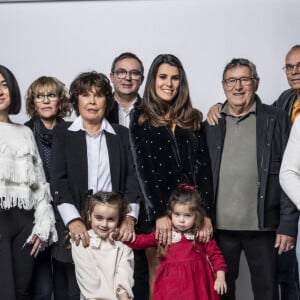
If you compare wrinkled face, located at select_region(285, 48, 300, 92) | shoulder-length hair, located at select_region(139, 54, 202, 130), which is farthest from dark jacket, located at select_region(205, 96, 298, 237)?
wrinkled face, located at select_region(285, 48, 300, 92)

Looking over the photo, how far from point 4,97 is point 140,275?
1033 millimetres

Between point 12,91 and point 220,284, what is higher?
point 12,91

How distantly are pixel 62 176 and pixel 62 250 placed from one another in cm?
33

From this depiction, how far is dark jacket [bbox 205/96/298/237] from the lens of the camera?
2982 millimetres

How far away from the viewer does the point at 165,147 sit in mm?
2977

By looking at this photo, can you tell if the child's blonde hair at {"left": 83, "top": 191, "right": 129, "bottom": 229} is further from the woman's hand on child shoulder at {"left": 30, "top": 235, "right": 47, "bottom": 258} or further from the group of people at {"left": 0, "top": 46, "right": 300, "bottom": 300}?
the woman's hand on child shoulder at {"left": 30, "top": 235, "right": 47, "bottom": 258}

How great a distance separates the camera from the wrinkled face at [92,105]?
9.77ft

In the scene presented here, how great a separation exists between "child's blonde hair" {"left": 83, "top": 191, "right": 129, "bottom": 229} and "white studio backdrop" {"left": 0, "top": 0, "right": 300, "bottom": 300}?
1.64 metres

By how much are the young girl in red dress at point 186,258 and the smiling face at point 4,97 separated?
804 millimetres

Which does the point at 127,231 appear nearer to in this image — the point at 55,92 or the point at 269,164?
the point at 269,164

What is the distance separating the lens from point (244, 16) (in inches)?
173

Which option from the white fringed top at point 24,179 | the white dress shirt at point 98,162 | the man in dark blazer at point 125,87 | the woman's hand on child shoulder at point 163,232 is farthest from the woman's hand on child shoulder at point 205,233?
the white fringed top at point 24,179

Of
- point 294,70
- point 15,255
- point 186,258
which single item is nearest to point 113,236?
point 186,258

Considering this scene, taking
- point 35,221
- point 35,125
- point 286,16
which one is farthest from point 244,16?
point 35,221
